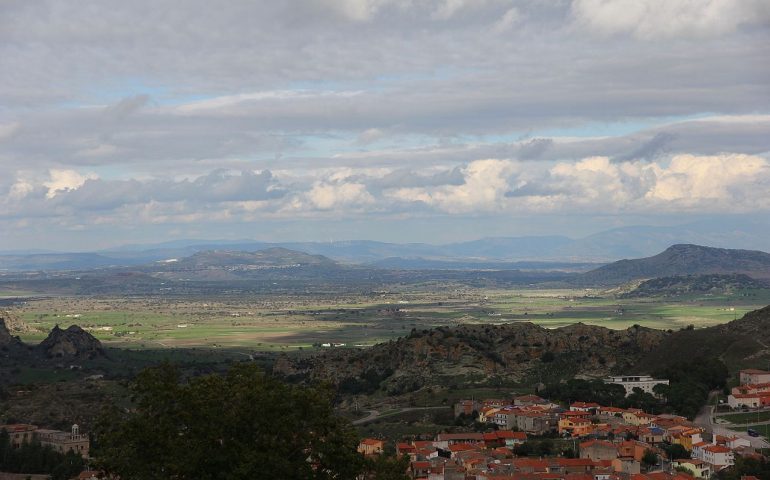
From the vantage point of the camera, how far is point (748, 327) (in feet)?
493

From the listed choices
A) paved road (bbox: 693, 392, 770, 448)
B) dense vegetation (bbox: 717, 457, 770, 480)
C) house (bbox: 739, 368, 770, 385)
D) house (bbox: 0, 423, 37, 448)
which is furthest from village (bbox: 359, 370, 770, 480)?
house (bbox: 0, 423, 37, 448)

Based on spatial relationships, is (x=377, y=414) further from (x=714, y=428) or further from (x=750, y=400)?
(x=750, y=400)

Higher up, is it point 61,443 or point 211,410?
point 211,410

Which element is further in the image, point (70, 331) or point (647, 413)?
point (70, 331)

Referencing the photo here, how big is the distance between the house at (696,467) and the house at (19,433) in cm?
6575

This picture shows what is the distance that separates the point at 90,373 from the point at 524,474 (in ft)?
366

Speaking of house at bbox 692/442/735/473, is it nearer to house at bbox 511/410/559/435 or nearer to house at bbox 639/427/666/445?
house at bbox 639/427/666/445

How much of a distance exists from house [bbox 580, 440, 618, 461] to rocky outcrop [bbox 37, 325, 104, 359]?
12810cm

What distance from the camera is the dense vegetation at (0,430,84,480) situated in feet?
294

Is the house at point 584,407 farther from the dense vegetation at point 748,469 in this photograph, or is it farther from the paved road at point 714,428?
the dense vegetation at point 748,469

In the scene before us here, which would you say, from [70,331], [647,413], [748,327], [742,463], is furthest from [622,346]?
[70,331]

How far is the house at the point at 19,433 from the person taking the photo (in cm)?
10536

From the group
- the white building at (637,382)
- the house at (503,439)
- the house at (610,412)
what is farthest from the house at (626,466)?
the white building at (637,382)

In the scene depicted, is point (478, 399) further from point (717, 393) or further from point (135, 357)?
point (135, 357)
